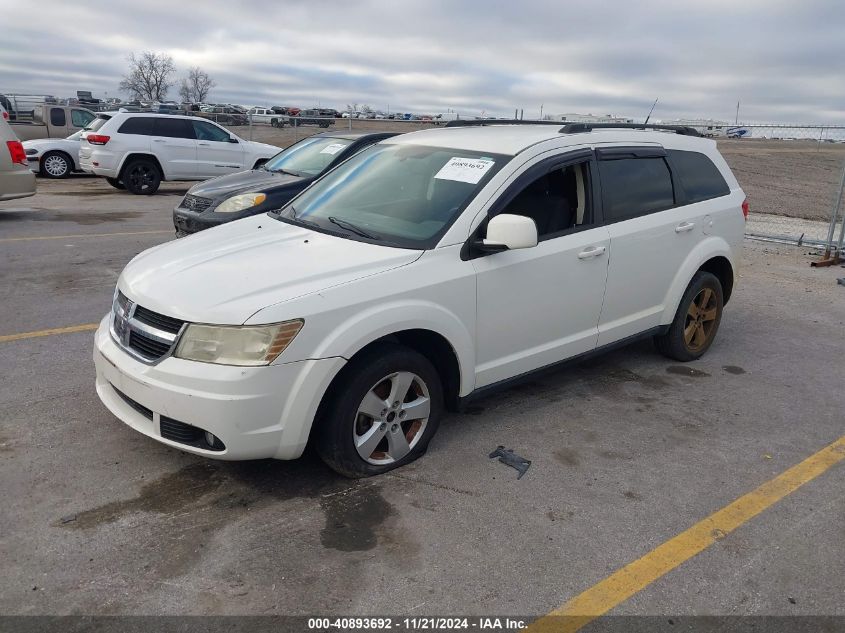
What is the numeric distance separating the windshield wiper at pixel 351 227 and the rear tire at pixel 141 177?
12.3 m

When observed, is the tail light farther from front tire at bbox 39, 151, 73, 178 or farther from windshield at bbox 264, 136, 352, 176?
front tire at bbox 39, 151, 73, 178

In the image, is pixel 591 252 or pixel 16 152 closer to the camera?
pixel 591 252

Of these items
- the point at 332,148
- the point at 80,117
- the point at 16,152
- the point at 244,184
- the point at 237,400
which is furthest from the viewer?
the point at 80,117

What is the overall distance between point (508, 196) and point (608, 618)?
7.37 feet

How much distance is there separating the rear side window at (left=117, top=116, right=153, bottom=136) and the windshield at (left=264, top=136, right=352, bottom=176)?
6.67m

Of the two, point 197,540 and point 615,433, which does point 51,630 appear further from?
point 615,433

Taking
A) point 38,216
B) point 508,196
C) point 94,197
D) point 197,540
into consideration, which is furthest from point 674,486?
point 94,197

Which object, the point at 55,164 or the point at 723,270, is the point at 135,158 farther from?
the point at 723,270

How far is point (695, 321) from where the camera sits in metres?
5.52

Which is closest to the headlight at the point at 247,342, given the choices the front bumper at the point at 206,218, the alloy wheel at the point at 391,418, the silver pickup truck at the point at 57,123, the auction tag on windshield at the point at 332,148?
the alloy wheel at the point at 391,418

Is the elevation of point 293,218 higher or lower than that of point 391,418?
higher

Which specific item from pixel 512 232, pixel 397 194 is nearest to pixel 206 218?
pixel 397 194

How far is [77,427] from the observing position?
405 cm

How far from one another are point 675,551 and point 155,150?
1437 centimetres
